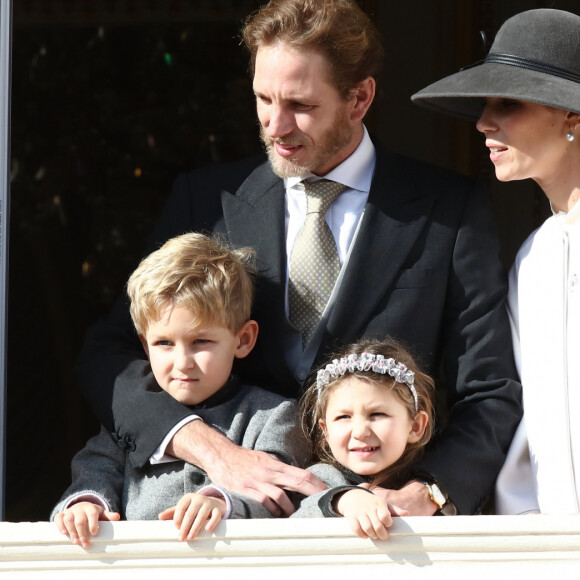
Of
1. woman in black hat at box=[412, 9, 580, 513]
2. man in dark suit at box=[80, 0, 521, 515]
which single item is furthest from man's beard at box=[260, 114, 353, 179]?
woman in black hat at box=[412, 9, 580, 513]

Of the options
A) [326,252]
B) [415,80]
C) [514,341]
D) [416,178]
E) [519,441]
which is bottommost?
[519,441]

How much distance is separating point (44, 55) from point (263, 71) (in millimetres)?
3511

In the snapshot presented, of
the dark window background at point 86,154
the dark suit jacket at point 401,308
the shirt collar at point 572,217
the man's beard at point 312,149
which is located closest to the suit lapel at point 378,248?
the dark suit jacket at point 401,308

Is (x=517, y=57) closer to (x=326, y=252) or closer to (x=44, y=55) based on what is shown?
(x=326, y=252)

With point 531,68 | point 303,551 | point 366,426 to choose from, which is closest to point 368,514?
point 303,551

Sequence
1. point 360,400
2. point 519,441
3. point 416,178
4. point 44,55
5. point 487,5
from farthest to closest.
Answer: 1. point 44,55
2. point 487,5
3. point 416,178
4. point 519,441
5. point 360,400

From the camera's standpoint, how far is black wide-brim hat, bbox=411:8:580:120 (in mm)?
2643

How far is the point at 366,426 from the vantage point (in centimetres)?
252

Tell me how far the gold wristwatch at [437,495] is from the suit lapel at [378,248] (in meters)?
0.39

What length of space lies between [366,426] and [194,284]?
50cm

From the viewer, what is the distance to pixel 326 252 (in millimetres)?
2875

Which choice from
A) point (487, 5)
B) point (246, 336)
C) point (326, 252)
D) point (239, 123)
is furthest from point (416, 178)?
point (239, 123)

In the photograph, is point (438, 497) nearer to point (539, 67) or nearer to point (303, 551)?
point (303, 551)

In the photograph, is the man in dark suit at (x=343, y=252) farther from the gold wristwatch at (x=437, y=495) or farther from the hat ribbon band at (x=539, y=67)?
the hat ribbon band at (x=539, y=67)
